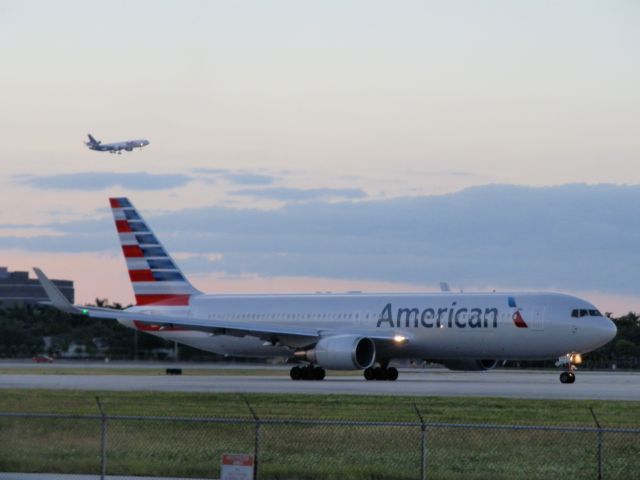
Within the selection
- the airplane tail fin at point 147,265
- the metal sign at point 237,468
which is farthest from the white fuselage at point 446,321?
the metal sign at point 237,468

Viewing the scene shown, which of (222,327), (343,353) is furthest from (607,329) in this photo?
(222,327)

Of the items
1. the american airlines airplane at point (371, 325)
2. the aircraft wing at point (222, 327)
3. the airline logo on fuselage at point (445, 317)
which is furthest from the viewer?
the aircraft wing at point (222, 327)

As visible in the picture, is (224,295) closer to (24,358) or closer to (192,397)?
(192,397)

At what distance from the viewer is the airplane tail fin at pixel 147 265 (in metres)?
66.9

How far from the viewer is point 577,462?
81.4 ft

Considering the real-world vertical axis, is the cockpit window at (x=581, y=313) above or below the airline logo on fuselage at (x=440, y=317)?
above

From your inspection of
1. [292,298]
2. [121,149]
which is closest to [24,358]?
[121,149]

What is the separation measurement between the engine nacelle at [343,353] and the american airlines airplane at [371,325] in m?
0.04

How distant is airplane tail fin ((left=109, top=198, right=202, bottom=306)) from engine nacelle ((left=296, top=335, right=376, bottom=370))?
36.7 ft

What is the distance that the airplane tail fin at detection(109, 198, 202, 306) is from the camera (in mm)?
66938

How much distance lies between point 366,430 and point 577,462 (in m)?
6.16

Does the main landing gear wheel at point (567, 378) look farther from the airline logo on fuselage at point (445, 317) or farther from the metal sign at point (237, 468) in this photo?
the metal sign at point (237, 468)

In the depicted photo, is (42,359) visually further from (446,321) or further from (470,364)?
(446,321)

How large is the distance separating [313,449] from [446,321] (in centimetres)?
3027
